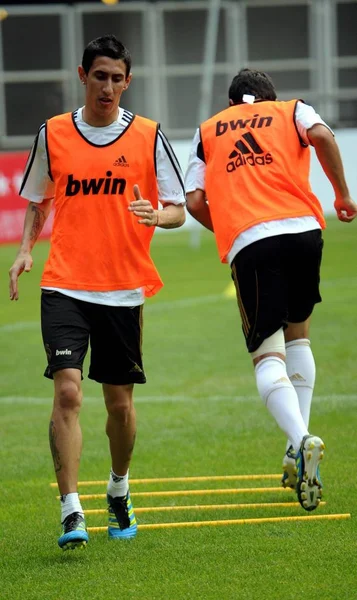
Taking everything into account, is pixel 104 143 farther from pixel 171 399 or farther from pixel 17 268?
pixel 171 399

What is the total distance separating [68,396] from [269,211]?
1353 mm

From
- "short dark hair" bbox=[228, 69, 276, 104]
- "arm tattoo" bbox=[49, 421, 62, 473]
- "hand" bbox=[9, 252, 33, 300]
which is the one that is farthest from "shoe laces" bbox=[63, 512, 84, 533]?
"short dark hair" bbox=[228, 69, 276, 104]

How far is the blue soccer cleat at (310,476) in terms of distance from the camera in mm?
5695

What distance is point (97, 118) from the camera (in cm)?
627

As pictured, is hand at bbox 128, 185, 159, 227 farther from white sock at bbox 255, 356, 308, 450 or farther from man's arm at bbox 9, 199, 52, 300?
white sock at bbox 255, 356, 308, 450

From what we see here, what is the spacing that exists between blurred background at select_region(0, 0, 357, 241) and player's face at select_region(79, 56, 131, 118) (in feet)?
103

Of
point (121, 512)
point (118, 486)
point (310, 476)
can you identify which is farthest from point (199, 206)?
point (310, 476)

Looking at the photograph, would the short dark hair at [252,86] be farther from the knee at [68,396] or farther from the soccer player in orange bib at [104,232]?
the knee at [68,396]

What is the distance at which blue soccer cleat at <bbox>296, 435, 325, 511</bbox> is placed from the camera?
570 cm

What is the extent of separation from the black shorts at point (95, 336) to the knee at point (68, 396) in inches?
4.2

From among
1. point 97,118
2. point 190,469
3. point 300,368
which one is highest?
point 97,118

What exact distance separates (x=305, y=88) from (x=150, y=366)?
2876 cm

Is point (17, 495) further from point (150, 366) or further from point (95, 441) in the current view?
point (150, 366)

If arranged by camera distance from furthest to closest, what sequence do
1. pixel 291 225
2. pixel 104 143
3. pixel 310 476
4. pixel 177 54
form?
pixel 177 54 < pixel 291 225 < pixel 104 143 < pixel 310 476
